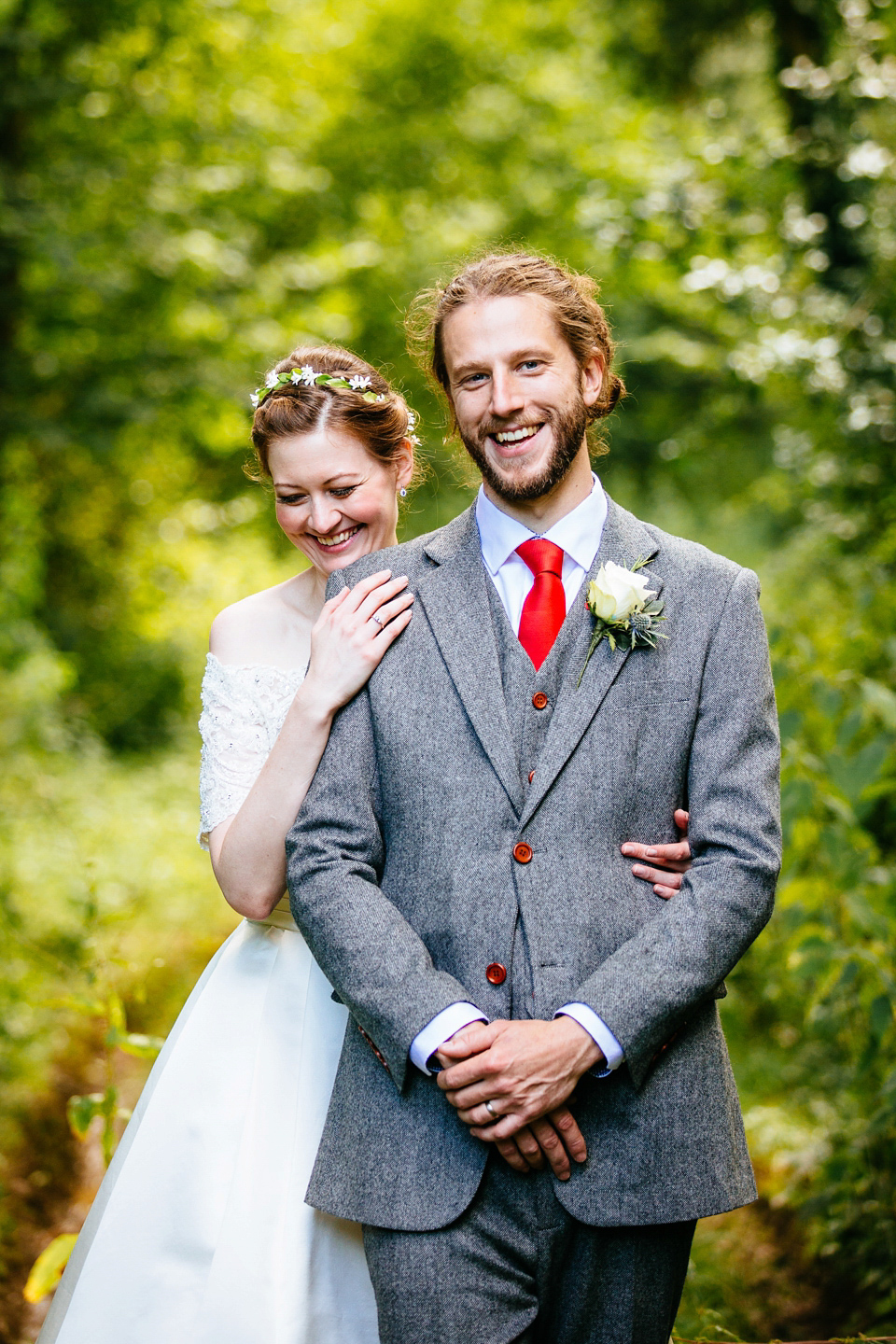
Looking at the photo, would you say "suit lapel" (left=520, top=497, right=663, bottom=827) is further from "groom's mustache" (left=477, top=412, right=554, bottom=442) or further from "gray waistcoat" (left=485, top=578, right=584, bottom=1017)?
"groom's mustache" (left=477, top=412, right=554, bottom=442)

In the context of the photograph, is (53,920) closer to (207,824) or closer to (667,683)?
(207,824)

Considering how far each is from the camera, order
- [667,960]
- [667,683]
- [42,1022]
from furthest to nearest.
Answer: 1. [42,1022]
2. [667,683]
3. [667,960]

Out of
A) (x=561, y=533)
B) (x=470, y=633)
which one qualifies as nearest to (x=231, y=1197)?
(x=470, y=633)

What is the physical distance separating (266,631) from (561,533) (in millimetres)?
873

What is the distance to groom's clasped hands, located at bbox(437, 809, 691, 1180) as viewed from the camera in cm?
178

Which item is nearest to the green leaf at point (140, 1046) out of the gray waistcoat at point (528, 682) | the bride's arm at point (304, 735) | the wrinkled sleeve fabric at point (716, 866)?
the bride's arm at point (304, 735)

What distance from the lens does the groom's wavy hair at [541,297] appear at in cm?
216

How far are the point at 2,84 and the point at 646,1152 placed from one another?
836cm

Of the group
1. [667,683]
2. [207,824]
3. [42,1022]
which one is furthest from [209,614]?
[667,683]

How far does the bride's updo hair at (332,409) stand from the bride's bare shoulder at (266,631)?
12.0 inches

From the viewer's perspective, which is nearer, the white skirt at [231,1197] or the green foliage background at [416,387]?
the white skirt at [231,1197]

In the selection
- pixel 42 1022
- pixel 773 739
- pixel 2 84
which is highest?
pixel 2 84

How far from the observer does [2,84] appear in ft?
25.9

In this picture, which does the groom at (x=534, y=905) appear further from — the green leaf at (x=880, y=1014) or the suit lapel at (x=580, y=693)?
the green leaf at (x=880, y=1014)
